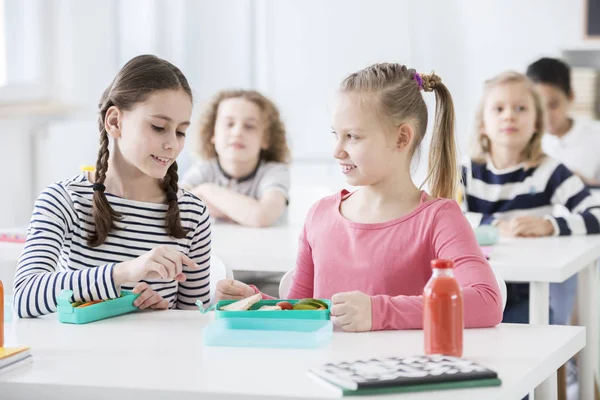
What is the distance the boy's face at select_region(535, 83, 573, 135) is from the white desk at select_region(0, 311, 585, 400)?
9.30 feet

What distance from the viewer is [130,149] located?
78.8 inches

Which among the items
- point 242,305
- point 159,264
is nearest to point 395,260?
point 242,305

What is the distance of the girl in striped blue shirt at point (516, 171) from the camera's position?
315 cm

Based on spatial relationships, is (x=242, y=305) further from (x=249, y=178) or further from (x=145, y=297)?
(x=249, y=178)

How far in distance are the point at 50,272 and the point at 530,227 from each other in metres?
1.66

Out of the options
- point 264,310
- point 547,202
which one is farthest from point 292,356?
point 547,202

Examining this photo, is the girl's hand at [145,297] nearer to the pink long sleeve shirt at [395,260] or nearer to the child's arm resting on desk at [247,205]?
the pink long sleeve shirt at [395,260]

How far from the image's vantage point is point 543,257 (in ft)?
8.38

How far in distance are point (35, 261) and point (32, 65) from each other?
9.28 ft

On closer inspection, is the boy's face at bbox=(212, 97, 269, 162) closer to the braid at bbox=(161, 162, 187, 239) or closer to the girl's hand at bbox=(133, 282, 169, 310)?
the braid at bbox=(161, 162, 187, 239)

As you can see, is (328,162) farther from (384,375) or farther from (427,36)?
(384,375)

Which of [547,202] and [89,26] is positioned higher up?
[89,26]

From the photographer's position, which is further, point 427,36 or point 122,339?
point 427,36

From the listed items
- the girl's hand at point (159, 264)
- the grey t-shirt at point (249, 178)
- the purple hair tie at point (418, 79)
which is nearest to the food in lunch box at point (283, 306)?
the girl's hand at point (159, 264)
